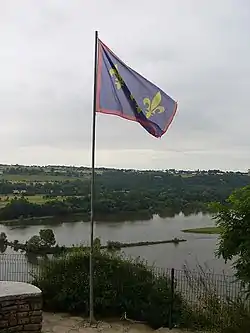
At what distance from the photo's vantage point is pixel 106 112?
662cm

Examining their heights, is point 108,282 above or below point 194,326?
above

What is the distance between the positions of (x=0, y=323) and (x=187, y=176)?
122 feet

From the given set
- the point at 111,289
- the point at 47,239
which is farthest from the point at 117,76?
the point at 47,239

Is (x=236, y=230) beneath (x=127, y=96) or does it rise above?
beneath

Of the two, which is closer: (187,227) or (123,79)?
(123,79)

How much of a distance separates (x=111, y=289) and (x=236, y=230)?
2645mm

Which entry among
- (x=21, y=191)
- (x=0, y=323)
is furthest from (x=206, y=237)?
(x=0, y=323)

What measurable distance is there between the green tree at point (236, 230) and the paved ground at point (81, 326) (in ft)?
5.50

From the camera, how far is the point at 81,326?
21.4 ft

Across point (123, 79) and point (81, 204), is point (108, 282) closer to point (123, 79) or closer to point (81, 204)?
point (123, 79)

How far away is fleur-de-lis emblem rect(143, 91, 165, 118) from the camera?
6676mm

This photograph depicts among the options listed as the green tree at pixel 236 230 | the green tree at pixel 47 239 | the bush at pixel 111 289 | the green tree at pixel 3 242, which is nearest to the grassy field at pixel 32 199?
the green tree at pixel 3 242

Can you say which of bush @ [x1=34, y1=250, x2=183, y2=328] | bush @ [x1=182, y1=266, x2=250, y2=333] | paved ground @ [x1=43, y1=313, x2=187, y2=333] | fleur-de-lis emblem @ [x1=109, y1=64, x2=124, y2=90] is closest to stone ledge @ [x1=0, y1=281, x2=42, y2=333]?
paved ground @ [x1=43, y1=313, x2=187, y2=333]

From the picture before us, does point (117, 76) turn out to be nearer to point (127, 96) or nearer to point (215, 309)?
point (127, 96)
